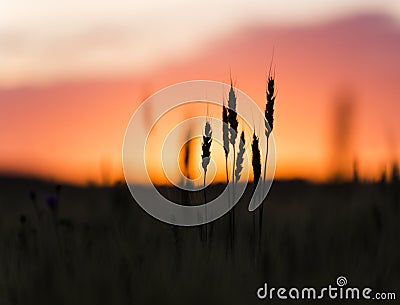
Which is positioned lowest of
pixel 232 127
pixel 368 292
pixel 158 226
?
pixel 368 292

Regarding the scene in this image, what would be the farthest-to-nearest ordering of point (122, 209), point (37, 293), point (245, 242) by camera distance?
point (245, 242) < point (122, 209) < point (37, 293)

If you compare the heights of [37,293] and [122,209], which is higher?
[122,209]

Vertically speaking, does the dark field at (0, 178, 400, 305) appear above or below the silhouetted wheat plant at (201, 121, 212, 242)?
below

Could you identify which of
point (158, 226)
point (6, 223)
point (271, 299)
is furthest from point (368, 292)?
point (6, 223)

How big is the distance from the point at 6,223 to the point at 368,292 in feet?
6.29

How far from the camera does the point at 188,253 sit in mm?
2818

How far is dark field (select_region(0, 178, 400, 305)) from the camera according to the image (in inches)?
103

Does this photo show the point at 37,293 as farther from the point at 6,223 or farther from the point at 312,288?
the point at 6,223

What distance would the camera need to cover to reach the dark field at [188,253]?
8.54ft

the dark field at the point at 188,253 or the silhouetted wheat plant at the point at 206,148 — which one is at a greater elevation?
the silhouetted wheat plant at the point at 206,148

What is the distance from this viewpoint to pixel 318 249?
3.15 m

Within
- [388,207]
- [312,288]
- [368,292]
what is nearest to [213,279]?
[312,288]

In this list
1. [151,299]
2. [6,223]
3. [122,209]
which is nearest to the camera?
[151,299]

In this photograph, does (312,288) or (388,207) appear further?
(388,207)
